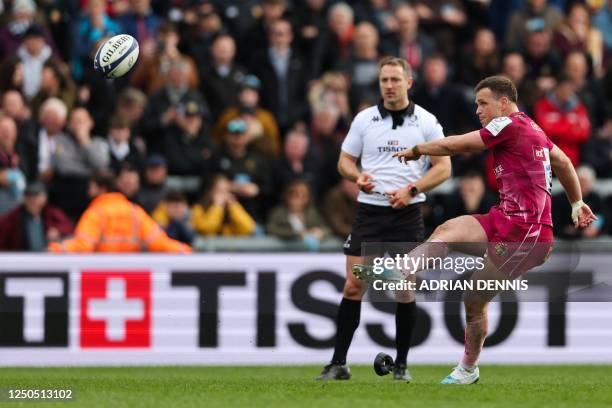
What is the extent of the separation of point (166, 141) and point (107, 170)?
1.08 metres

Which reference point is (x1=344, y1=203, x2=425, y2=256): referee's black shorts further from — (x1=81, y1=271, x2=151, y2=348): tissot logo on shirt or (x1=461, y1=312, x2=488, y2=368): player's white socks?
(x1=81, y1=271, x2=151, y2=348): tissot logo on shirt

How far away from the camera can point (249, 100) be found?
1786 centimetres

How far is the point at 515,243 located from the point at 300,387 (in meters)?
2.11

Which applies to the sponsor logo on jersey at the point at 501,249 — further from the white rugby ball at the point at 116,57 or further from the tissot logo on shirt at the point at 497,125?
the white rugby ball at the point at 116,57

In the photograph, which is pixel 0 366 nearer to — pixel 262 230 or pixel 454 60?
pixel 262 230

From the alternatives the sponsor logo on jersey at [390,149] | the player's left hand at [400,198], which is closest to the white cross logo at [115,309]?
the sponsor logo on jersey at [390,149]

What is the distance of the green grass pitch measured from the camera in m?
10.3

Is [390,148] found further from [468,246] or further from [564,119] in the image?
[564,119]

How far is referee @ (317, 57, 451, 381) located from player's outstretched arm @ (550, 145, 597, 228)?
1257mm

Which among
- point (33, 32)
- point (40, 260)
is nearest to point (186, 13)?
point (33, 32)

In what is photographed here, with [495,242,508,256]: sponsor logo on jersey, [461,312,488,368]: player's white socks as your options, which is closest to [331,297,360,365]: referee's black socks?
[461,312,488,368]: player's white socks

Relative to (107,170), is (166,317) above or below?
below

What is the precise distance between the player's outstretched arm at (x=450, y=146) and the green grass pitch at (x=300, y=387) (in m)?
1.80

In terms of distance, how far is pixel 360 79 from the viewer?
18.9 metres
